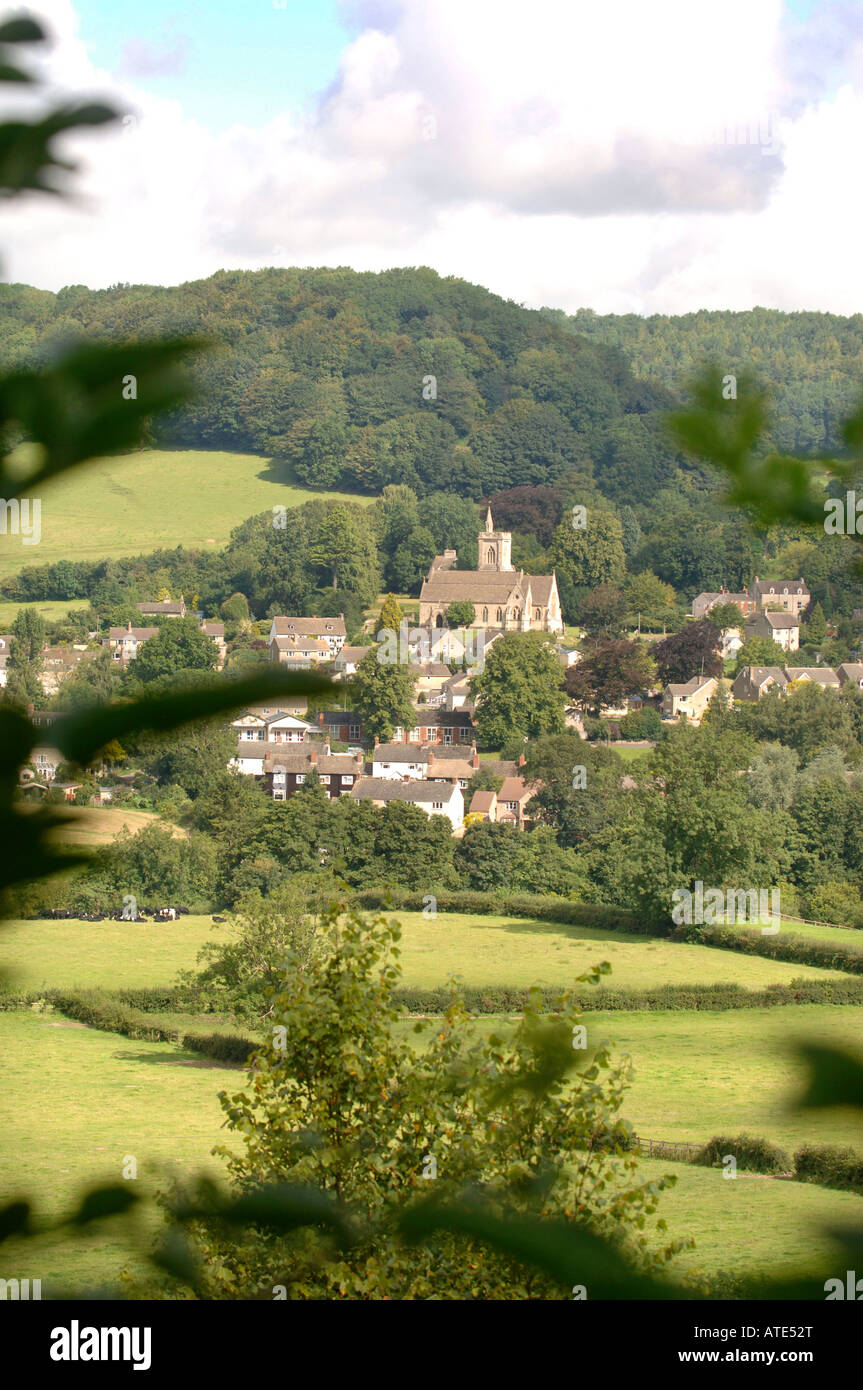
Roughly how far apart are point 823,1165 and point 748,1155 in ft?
5.05

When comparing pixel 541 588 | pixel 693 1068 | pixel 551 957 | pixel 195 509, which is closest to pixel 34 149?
pixel 693 1068

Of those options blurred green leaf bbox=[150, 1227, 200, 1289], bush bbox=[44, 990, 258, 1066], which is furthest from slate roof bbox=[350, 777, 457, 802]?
blurred green leaf bbox=[150, 1227, 200, 1289]

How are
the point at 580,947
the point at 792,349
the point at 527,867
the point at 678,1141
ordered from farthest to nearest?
the point at 792,349
the point at 527,867
the point at 580,947
the point at 678,1141

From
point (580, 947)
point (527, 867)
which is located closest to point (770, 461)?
point (580, 947)

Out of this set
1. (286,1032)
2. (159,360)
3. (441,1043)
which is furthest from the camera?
(441,1043)

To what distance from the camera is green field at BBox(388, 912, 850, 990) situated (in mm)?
33781

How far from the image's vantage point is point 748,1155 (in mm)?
20703

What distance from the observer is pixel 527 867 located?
45.7 m

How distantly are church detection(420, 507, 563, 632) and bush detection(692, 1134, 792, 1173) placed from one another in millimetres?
65835

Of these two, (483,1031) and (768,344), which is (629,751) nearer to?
(483,1031)

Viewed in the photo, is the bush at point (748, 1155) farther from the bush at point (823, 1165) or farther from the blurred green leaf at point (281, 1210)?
the blurred green leaf at point (281, 1210)

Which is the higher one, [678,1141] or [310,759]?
[310,759]
